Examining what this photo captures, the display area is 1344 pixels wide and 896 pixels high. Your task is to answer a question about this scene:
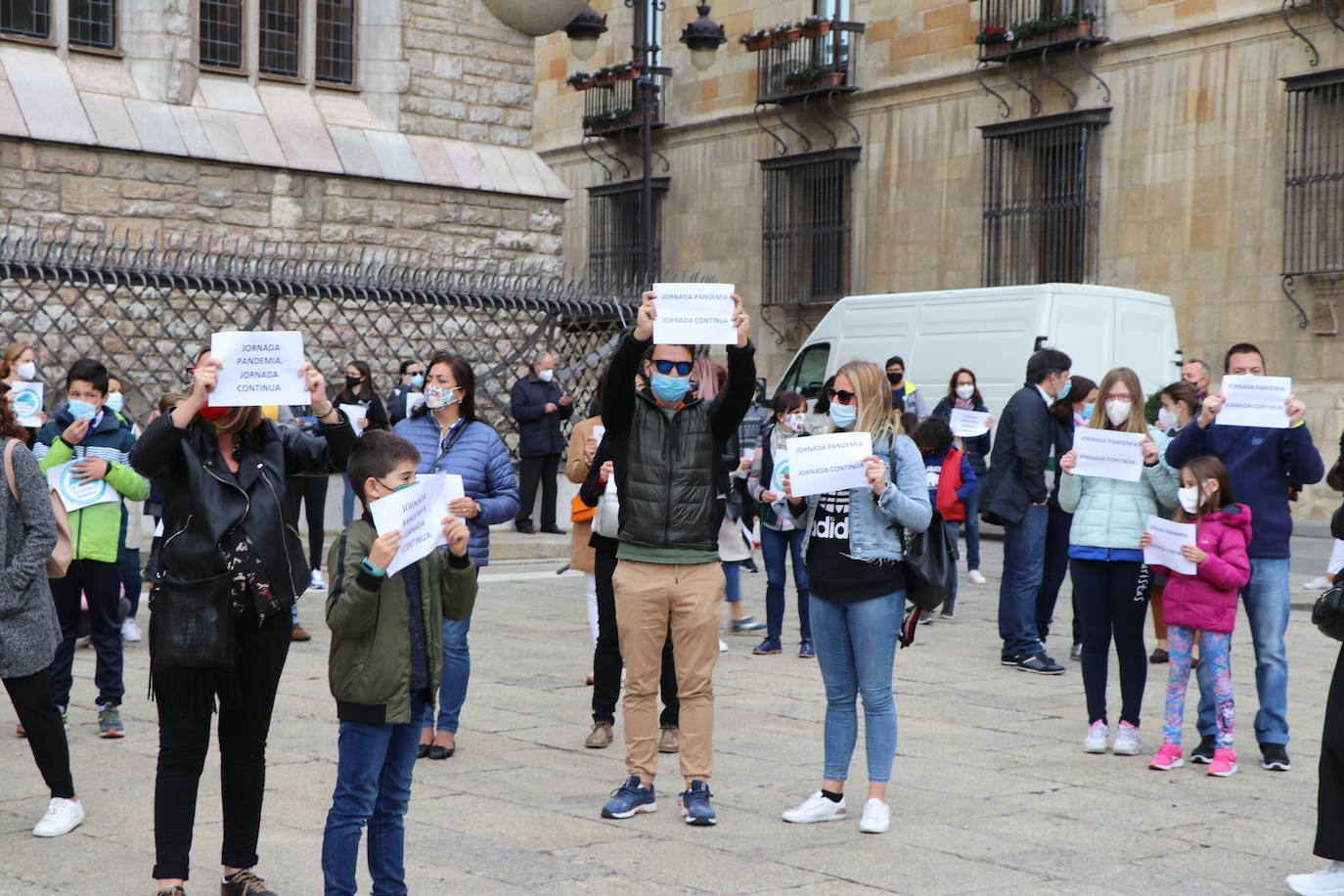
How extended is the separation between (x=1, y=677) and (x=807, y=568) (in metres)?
2.82

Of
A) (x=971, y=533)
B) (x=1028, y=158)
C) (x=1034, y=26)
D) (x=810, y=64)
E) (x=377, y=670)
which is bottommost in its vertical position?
(x=971, y=533)

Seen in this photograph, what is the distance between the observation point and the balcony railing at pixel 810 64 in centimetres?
2722

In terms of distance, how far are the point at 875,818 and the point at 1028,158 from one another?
20.4 m

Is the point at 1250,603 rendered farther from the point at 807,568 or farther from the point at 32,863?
the point at 32,863

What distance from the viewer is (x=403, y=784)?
182 inches

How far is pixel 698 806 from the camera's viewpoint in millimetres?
5863

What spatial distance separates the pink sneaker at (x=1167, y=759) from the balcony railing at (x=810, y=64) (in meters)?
21.3

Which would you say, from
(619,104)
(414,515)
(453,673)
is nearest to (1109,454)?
(453,673)

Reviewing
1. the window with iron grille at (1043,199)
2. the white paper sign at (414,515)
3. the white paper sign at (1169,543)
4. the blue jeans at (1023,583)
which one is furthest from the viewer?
the window with iron grille at (1043,199)

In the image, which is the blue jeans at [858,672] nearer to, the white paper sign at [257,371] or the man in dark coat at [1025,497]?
the white paper sign at [257,371]

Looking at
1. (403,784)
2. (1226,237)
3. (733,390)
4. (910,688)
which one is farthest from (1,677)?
(1226,237)

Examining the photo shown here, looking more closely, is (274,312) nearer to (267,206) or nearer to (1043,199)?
(267,206)

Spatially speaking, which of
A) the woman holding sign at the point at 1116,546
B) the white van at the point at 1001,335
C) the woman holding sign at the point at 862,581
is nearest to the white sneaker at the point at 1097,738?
the woman holding sign at the point at 1116,546

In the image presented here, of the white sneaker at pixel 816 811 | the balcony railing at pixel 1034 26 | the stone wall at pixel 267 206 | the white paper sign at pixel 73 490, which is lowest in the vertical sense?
the white sneaker at pixel 816 811
